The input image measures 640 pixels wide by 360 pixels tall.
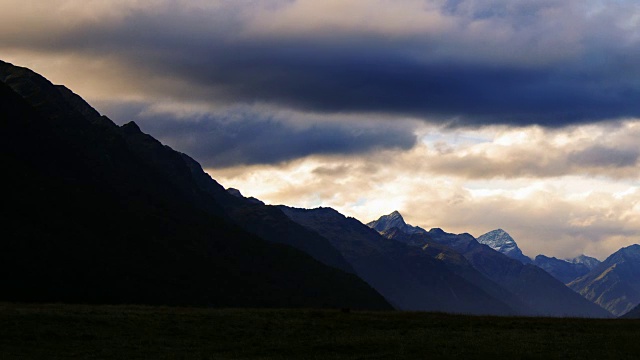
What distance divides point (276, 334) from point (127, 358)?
17538mm

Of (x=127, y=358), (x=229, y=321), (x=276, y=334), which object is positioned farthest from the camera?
(x=229, y=321)

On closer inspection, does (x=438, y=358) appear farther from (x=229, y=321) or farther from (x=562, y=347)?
(x=229, y=321)

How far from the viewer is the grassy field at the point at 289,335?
65812 millimetres

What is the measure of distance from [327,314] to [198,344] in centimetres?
2310

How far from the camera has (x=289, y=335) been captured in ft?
250

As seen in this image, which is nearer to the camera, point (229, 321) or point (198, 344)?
point (198, 344)

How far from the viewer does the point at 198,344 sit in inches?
2778

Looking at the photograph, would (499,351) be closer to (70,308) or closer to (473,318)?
(473,318)

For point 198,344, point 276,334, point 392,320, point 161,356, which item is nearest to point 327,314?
point 392,320

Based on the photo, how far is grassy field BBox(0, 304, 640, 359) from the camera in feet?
216

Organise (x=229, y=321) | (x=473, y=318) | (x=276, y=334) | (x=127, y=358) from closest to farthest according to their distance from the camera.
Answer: (x=127, y=358), (x=276, y=334), (x=229, y=321), (x=473, y=318)

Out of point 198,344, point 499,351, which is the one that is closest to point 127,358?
point 198,344

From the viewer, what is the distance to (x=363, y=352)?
67.5 meters

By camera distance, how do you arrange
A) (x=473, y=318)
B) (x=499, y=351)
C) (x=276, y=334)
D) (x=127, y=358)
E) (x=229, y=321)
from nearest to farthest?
(x=127, y=358)
(x=499, y=351)
(x=276, y=334)
(x=229, y=321)
(x=473, y=318)
